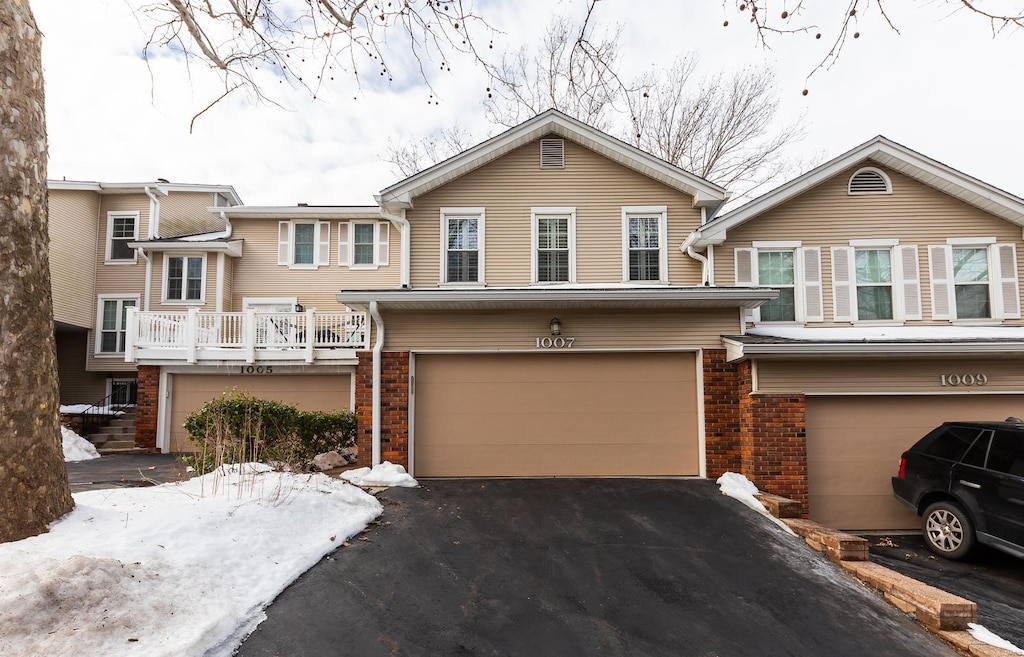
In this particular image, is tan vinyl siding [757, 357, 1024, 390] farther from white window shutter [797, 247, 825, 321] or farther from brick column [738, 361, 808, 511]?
white window shutter [797, 247, 825, 321]

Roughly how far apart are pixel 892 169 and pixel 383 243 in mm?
12691

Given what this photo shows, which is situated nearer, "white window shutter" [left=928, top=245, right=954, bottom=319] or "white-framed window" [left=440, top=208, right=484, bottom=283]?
"white window shutter" [left=928, top=245, right=954, bottom=319]

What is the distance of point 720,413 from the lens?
8359 millimetres

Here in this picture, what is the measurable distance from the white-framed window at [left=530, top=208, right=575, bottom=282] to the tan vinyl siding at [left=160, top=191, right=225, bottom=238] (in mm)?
13154

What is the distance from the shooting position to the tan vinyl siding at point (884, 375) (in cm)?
770

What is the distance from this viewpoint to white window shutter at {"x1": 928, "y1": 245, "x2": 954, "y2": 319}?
364 inches

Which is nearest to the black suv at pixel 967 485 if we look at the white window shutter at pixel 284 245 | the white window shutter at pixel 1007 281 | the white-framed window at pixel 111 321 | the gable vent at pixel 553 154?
the white window shutter at pixel 1007 281

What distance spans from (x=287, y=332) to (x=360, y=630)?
400 inches

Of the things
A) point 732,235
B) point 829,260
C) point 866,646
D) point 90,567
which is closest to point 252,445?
point 90,567

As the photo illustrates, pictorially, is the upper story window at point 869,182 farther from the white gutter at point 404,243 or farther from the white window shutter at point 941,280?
the white gutter at point 404,243

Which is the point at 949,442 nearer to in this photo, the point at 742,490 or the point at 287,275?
the point at 742,490

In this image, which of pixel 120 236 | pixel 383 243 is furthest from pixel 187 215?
pixel 383 243

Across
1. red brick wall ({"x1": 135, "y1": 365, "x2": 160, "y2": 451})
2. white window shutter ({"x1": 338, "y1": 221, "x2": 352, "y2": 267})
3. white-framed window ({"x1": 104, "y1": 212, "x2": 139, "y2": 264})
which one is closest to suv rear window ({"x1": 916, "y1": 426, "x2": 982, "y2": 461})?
white window shutter ({"x1": 338, "y1": 221, "x2": 352, "y2": 267})

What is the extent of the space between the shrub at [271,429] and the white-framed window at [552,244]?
4.73m
